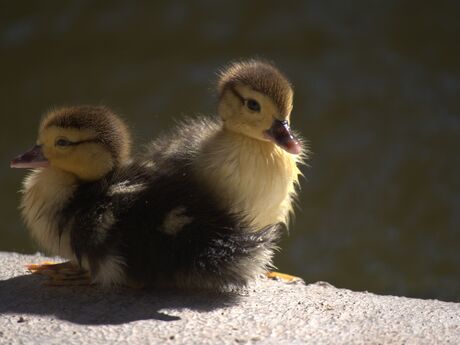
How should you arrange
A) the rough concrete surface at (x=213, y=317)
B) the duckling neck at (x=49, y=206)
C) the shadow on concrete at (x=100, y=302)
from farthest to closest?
the duckling neck at (x=49, y=206) → the shadow on concrete at (x=100, y=302) → the rough concrete surface at (x=213, y=317)

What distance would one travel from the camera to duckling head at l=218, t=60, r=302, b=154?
3016 mm

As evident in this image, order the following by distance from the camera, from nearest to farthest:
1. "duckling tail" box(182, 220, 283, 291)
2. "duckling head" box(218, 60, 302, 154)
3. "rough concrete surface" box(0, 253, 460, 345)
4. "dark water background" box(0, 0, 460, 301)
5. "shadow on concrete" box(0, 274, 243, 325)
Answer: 1. "rough concrete surface" box(0, 253, 460, 345)
2. "shadow on concrete" box(0, 274, 243, 325)
3. "duckling tail" box(182, 220, 283, 291)
4. "duckling head" box(218, 60, 302, 154)
5. "dark water background" box(0, 0, 460, 301)

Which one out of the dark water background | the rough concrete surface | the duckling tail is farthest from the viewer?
the dark water background

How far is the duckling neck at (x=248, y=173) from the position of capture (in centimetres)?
295

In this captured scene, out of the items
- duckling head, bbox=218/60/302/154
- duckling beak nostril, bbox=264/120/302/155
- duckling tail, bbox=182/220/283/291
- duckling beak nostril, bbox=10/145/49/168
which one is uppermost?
duckling head, bbox=218/60/302/154

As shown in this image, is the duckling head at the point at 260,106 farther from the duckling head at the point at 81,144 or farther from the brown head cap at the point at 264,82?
the duckling head at the point at 81,144

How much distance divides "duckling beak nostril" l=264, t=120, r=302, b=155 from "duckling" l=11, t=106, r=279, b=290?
0.92 feet

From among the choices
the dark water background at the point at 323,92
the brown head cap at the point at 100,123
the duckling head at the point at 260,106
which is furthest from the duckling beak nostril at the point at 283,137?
the dark water background at the point at 323,92

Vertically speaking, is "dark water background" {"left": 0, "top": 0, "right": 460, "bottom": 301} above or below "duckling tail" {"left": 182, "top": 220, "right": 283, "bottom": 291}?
above

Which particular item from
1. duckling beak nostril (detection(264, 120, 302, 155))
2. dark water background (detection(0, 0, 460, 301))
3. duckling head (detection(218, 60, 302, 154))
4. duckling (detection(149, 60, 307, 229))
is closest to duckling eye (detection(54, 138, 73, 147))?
duckling (detection(149, 60, 307, 229))

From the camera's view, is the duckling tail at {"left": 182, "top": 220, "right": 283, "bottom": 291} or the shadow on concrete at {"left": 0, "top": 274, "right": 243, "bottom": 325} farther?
the duckling tail at {"left": 182, "top": 220, "right": 283, "bottom": 291}

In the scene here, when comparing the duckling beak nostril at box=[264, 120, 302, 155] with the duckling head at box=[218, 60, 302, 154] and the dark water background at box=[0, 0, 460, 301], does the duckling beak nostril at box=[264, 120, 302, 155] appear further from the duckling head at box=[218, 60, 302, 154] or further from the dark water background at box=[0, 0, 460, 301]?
the dark water background at box=[0, 0, 460, 301]

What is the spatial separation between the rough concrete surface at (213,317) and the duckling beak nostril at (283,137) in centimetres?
53

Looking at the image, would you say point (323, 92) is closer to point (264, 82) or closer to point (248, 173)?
point (264, 82)
